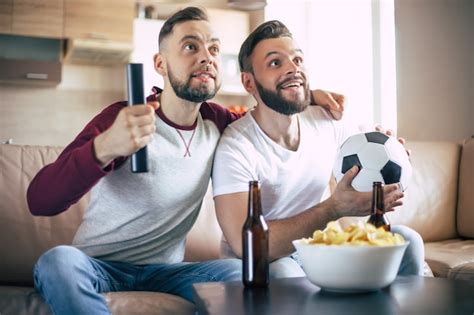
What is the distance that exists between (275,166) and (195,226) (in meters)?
0.49

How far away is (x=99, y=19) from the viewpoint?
4680 mm

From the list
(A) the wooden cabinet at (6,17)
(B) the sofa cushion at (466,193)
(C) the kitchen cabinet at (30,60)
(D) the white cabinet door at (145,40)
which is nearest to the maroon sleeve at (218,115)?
(B) the sofa cushion at (466,193)

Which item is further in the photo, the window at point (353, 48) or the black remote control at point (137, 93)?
the window at point (353, 48)

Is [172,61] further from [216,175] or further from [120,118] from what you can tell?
[120,118]

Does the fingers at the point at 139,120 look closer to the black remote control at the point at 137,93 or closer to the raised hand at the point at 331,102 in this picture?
the black remote control at the point at 137,93

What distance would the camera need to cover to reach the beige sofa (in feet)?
5.06

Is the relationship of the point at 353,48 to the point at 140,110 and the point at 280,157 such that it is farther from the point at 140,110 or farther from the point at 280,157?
the point at 140,110

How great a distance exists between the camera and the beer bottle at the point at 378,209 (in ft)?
3.83

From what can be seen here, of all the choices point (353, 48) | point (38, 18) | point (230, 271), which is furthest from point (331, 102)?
point (38, 18)

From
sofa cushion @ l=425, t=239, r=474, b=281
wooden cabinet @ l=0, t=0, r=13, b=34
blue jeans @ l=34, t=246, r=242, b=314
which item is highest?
wooden cabinet @ l=0, t=0, r=13, b=34

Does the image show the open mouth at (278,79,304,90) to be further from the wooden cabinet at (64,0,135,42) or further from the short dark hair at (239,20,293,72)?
the wooden cabinet at (64,0,135,42)

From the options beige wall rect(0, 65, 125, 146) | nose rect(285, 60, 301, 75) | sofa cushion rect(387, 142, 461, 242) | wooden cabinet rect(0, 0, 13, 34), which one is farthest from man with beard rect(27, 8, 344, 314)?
beige wall rect(0, 65, 125, 146)

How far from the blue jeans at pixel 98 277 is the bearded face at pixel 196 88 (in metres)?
0.46

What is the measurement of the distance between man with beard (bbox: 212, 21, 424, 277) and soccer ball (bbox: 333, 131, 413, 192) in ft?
0.31
